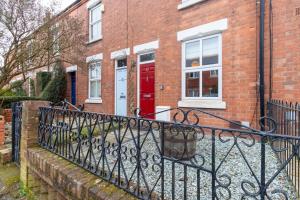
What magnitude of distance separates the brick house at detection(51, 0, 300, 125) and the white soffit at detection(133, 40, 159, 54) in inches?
1.3

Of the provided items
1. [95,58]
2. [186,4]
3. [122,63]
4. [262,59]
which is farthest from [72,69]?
[262,59]

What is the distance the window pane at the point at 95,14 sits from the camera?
11265 mm

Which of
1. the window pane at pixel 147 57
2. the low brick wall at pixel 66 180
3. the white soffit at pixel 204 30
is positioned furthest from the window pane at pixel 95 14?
the low brick wall at pixel 66 180

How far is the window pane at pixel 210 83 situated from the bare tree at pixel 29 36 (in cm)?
568

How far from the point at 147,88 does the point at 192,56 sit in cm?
212

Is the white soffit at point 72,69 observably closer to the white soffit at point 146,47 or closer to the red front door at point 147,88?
the white soffit at point 146,47

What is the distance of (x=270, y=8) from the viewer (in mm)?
5590

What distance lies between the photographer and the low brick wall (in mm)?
2520

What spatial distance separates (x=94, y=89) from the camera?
11.5 metres

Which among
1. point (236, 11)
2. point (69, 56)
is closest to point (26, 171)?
point (236, 11)

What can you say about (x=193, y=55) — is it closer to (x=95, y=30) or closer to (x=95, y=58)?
(x=95, y=58)

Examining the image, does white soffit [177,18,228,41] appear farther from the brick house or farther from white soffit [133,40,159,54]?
white soffit [133,40,159,54]

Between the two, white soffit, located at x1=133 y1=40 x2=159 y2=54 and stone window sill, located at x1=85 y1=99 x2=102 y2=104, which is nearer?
white soffit, located at x1=133 y1=40 x2=159 y2=54

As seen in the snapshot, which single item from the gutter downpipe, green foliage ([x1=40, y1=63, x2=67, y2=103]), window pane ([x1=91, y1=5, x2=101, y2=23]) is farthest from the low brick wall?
green foliage ([x1=40, y1=63, x2=67, y2=103])
